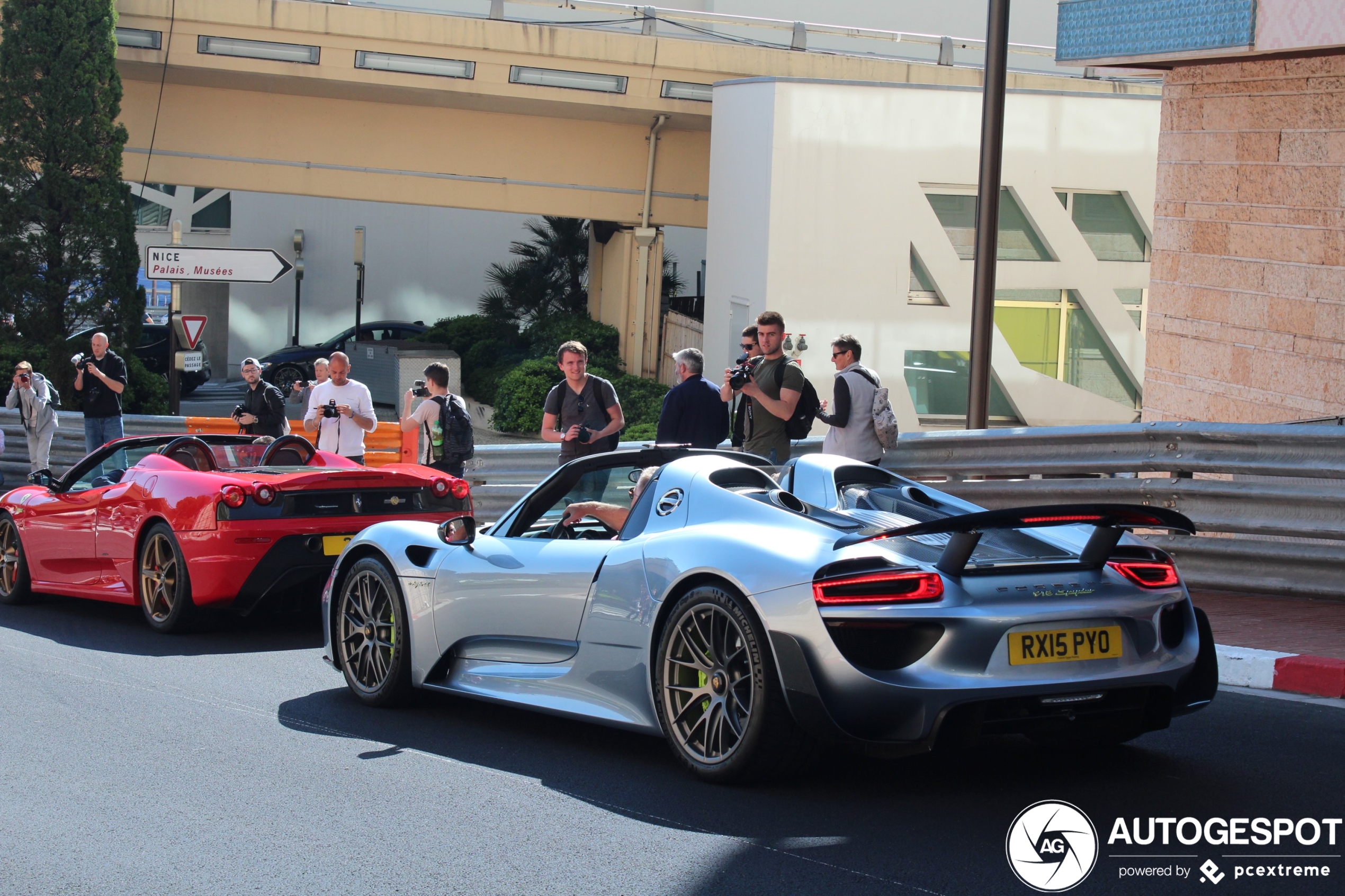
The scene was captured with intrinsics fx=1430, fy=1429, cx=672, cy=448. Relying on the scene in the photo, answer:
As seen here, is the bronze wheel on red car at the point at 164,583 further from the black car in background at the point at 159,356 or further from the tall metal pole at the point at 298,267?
the tall metal pole at the point at 298,267

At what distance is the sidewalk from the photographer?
6387 mm

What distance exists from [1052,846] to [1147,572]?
1.14 meters

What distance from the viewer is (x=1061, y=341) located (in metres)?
22.0

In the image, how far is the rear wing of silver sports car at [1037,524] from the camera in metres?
4.40

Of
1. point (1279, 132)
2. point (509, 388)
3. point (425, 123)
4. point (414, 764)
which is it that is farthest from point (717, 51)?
point (414, 764)

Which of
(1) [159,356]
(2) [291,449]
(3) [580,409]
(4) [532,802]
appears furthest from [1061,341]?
(1) [159,356]

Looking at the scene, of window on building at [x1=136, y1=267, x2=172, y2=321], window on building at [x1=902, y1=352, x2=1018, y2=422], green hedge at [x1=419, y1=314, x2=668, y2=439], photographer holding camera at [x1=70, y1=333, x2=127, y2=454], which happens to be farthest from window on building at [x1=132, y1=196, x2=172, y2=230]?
photographer holding camera at [x1=70, y1=333, x2=127, y2=454]

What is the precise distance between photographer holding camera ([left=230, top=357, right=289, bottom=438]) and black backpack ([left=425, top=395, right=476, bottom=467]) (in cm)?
305

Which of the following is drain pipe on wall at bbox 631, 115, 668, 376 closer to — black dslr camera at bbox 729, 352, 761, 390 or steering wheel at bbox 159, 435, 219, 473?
black dslr camera at bbox 729, 352, 761, 390

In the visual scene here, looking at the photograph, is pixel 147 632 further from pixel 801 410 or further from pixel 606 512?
pixel 801 410

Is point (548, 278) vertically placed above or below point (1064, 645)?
above

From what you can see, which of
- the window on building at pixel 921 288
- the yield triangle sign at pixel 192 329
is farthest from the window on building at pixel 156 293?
the window on building at pixel 921 288

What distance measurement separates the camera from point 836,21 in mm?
31922

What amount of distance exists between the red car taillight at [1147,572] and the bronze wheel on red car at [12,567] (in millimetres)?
8018
